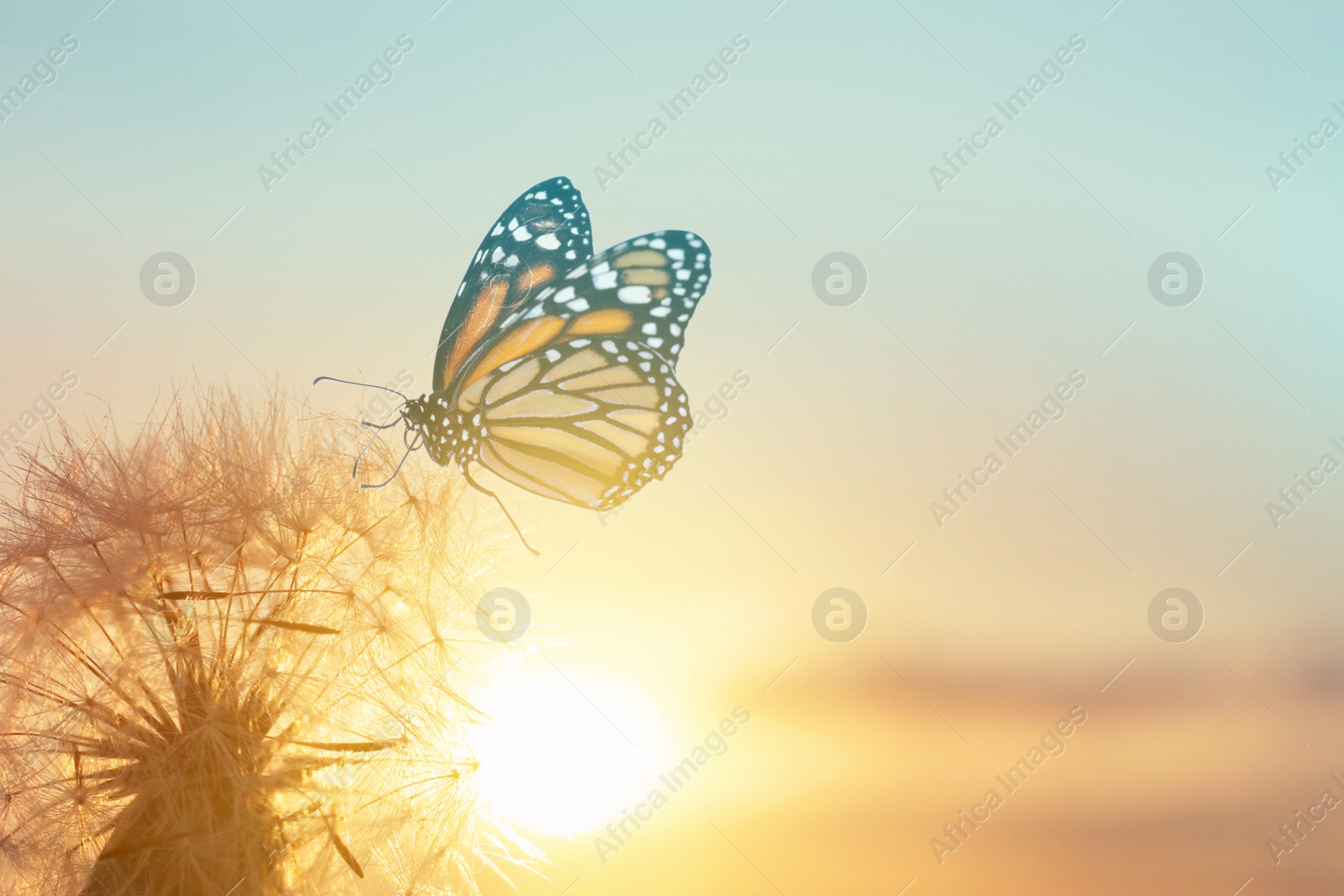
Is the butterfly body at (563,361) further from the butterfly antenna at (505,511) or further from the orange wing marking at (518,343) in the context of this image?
the butterfly antenna at (505,511)

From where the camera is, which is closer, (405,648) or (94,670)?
(94,670)

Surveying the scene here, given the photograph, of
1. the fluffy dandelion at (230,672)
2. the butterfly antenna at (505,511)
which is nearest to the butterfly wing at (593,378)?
the butterfly antenna at (505,511)

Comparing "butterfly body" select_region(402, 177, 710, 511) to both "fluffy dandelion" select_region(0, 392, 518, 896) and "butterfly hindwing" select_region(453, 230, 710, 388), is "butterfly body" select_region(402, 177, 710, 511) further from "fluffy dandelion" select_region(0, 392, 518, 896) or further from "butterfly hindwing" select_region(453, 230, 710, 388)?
"fluffy dandelion" select_region(0, 392, 518, 896)

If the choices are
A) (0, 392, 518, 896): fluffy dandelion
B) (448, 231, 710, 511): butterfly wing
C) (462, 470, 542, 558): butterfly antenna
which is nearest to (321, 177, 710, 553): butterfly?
(448, 231, 710, 511): butterfly wing

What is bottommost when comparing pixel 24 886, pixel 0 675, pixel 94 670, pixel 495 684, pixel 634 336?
pixel 495 684

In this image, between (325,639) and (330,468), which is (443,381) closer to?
(330,468)

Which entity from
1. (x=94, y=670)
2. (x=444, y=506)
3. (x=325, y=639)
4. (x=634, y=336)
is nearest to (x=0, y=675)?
(x=94, y=670)

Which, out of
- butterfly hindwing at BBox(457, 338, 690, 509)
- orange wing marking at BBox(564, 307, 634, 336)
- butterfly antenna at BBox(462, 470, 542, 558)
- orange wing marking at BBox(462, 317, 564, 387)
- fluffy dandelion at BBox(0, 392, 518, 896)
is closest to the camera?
fluffy dandelion at BBox(0, 392, 518, 896)

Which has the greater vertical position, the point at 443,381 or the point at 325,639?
the point at 443,381
